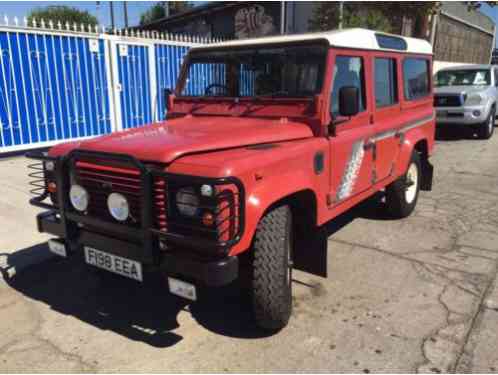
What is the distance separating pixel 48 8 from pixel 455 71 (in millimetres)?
48915

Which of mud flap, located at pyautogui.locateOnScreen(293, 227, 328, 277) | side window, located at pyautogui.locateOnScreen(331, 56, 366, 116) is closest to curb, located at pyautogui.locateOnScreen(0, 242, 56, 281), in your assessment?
mud flap, located at pyautogui.locateOnScreen(293, 227, 328, 277)

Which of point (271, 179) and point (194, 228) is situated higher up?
point (271, 179)

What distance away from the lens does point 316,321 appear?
3.15 meters

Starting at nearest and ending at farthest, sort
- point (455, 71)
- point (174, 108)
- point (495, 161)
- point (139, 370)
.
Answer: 1. point (139, 370)
2. point (174, 108)
3. point (495, 161)
4. point (455, 71)

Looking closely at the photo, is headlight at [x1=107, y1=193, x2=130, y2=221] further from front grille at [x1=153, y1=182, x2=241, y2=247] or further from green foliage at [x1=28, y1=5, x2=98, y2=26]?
green foliage at [x1=28, y1=5, x2=98, y2=26]

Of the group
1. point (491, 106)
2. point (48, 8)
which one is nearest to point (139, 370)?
point (491, 106)

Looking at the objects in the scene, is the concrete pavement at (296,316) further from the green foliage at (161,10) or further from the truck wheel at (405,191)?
the green foliage at (161,10)

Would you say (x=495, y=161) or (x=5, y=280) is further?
(x=495, y=161)

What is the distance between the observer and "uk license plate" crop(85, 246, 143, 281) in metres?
2.69

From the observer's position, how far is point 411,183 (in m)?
5.39

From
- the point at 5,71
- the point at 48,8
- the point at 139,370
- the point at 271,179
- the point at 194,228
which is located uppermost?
the point at 48,8

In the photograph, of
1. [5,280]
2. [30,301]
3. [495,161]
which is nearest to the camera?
[30,301]

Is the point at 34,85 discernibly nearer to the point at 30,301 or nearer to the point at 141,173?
the point at 30,301

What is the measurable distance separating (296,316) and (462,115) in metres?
9.55
